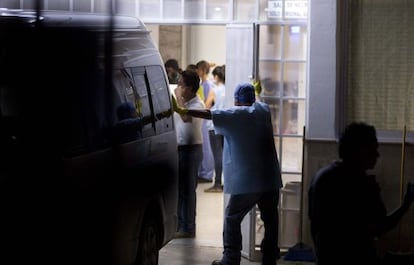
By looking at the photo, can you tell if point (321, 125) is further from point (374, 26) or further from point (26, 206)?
point (26, 206)

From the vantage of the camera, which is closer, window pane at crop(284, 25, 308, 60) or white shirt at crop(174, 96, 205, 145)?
window pane at crop(284, 25, 308, 60)

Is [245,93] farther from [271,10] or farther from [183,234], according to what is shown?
[183,234]

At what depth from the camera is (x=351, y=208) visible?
5.23m

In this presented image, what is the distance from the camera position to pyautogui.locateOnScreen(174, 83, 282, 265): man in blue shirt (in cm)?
789

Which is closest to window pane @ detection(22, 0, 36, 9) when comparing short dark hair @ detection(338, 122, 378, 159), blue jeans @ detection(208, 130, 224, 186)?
short dark hair @ detection(338, 122, 378, 159)

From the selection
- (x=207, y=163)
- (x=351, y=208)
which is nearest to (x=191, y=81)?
(x=207, y=163)

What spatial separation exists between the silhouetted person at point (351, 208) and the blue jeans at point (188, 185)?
421cm

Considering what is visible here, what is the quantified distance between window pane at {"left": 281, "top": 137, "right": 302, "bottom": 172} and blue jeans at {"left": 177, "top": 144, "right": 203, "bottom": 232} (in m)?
1.19

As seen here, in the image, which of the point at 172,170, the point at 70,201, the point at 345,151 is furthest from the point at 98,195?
the point at 345,151

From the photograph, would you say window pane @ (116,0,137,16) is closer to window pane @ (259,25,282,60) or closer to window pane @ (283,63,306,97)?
window pane @ (259,25,282,60)

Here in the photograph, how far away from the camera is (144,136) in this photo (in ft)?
26.1

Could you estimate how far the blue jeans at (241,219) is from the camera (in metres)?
7.98

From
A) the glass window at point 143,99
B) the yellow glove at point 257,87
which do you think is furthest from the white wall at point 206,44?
the glass window at point 143,99

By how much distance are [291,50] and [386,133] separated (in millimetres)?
1132
